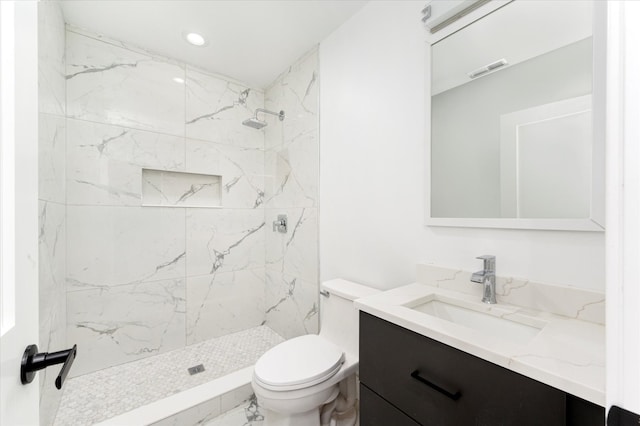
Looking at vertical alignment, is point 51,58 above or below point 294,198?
above

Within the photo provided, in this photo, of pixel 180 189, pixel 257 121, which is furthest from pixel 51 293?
pixel 257 121

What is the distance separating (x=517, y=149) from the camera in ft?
3.44

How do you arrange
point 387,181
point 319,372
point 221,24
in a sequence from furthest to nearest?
point 221,24
point 387,181
point 319,372

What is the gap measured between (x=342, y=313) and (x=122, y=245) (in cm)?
165

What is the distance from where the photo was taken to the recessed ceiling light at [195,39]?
1.87 metres

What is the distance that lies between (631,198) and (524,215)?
796mm

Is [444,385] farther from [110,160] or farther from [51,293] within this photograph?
[110,160]

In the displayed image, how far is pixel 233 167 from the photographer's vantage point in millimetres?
2428

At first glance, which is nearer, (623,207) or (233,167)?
(623,207)

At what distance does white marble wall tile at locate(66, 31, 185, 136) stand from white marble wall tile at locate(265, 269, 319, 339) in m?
1.51

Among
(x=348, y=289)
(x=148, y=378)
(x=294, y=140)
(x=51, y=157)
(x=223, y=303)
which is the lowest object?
(x=148, y=378)

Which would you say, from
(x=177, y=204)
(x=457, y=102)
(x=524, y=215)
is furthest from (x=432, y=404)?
(x=177, y=204)

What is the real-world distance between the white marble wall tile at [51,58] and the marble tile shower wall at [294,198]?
1.44 meters

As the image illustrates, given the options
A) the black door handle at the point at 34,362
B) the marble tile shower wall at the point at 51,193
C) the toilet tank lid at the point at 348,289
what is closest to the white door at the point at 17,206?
the black door handle at the point at 34,362
